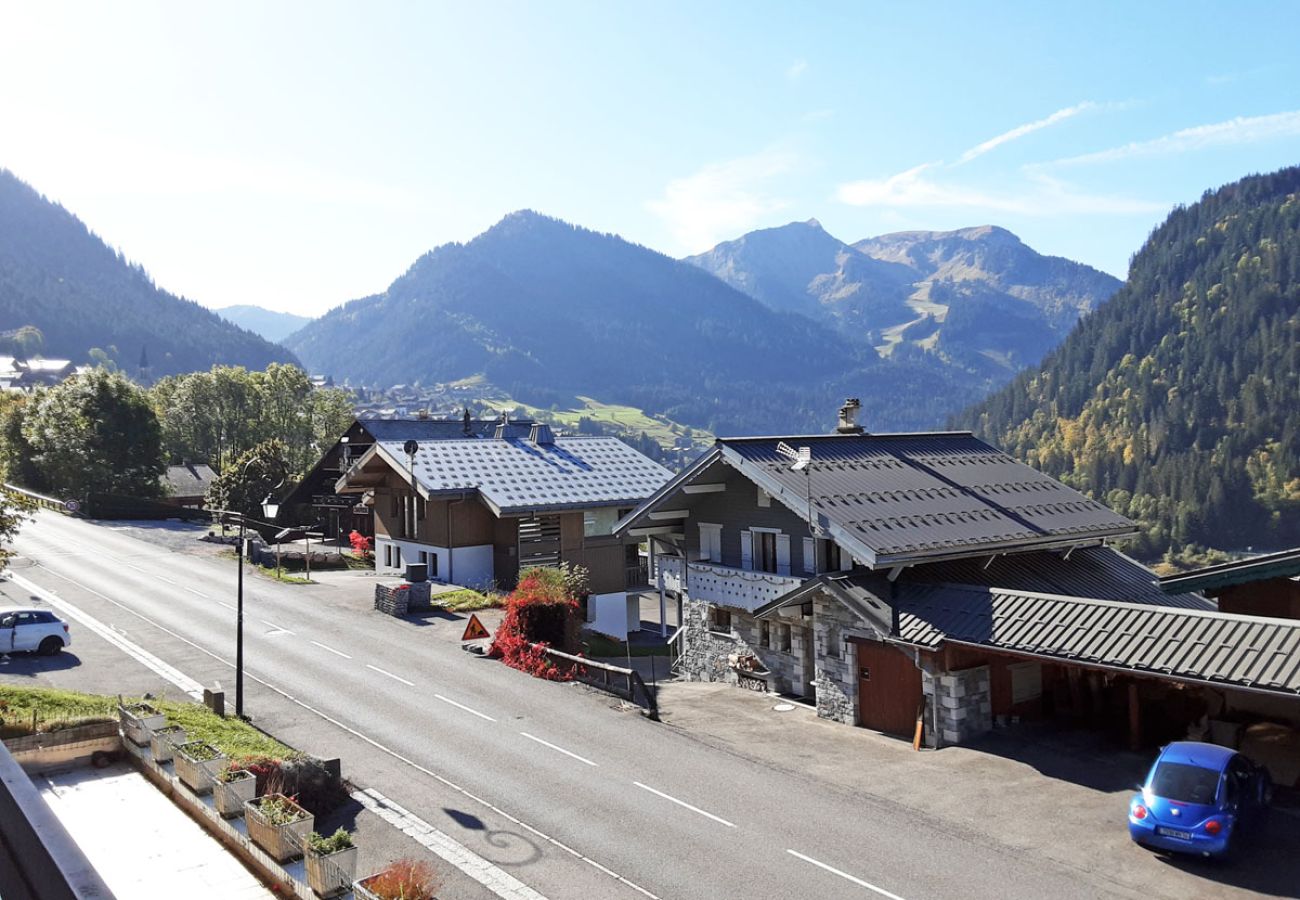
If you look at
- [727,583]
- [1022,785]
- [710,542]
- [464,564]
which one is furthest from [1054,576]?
[464,564]

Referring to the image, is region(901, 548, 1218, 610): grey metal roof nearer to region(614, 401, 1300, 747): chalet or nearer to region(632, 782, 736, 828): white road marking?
region(614, 401, 1300, 747): chalet

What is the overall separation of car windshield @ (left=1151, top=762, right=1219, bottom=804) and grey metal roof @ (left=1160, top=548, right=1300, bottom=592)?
16.5ft

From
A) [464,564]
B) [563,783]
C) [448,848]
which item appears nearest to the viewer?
[448,848]

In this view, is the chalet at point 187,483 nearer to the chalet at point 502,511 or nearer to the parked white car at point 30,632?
the chalet at point 502,511

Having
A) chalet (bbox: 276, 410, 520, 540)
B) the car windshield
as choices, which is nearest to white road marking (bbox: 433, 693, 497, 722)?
the car windshield

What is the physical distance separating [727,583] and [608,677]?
212 inches

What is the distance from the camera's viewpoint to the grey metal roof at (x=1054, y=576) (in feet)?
92.8

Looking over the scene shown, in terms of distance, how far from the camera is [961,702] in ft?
79.9

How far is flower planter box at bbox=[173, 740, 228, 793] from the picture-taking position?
1861cm

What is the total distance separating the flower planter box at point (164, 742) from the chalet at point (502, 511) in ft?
86.6

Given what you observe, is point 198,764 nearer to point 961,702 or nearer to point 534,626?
point 534,626

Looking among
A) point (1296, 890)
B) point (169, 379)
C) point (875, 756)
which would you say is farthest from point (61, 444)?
point (1296, 890)

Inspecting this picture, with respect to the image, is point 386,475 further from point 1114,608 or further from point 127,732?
point 1114,608

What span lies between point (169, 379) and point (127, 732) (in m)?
108
